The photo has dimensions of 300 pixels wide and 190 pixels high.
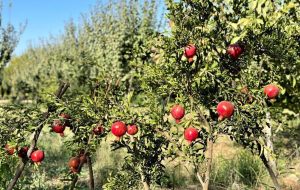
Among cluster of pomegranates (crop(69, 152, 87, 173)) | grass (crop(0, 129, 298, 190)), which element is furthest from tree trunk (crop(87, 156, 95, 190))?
grass (crop(0, 129, 298, 190))

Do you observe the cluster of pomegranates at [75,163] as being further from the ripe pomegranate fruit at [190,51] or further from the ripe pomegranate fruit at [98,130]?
the ripe pomegranate fruit at [190,51]

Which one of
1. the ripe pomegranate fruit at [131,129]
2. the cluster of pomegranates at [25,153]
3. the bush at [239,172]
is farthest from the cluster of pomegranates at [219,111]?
the bush at [239,172]

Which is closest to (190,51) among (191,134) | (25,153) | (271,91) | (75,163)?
(191,134)

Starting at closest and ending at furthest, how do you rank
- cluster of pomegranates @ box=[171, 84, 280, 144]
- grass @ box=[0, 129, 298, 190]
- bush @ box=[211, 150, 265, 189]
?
cluster of pomegranates @ box=[171, 84, 280, 144] < grass @ box=[0, 129, 298, 190] < bush @ box=[211, 150, 265, 189]

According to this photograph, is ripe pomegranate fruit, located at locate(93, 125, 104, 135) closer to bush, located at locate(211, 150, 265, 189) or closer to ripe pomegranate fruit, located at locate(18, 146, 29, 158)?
ripe pomegranate fruit, located at locate(18, 146, 29, 158)

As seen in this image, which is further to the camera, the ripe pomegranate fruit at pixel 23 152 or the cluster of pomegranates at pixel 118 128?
the ripe pomegranate fruit at pixel 23 152

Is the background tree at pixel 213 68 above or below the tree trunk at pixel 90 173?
above

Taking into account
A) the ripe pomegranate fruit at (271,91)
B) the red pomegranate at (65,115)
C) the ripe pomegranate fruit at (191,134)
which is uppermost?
the ripe pomegranate fruit at (271,91)

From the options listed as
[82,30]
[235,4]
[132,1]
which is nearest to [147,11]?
[132,1]

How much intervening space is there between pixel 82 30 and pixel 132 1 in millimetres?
5759

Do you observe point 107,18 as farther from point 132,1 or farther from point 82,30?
point 82,30

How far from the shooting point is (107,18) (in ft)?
55.1

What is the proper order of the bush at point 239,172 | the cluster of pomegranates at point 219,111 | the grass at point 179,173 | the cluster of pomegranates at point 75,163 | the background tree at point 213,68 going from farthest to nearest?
1. the bush at point 239,172
2. the grass at point 179,173
3. the cluster of pomegranates at point 75,163
4. the background tree at point 213,68
5. the cluster of pomegranates at point 219,111

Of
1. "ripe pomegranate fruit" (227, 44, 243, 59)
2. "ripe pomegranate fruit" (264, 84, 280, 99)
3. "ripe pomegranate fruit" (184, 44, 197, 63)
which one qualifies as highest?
"ripe pomegranate fruit" (227, 44, 243, 59)
